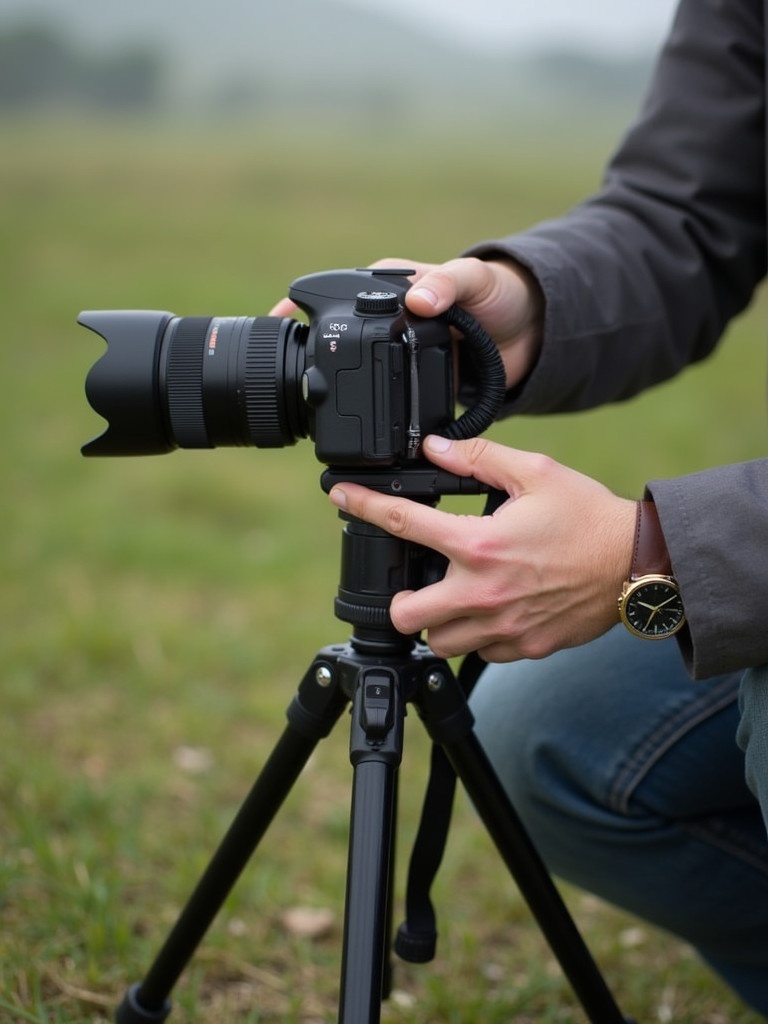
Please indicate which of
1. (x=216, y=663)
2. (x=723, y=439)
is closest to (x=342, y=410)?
(x=216, y=663)

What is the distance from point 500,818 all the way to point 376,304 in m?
0.61

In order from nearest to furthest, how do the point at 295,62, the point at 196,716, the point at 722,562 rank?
the point at 722,562 → the point at 196,716 → the point at 295,62

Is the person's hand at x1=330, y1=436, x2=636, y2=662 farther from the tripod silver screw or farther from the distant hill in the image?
the distant hill

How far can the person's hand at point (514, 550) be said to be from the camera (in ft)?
4.04

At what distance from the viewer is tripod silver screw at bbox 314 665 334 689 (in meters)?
1.32

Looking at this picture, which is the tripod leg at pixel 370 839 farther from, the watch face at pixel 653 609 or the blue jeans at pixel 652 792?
the blue jeans at pixel 652 792

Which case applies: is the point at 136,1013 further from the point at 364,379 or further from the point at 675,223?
the point at 675,223

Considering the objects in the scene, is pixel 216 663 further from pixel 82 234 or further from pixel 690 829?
pixel 82 234

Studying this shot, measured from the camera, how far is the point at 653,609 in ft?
4.03

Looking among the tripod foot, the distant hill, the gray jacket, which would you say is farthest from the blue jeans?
the distant hill

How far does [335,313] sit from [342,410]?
0.38 feet

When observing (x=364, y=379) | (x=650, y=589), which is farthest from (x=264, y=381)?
(x=650, y=589)

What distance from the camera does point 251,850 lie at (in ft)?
4.58

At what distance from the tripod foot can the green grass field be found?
11cm
